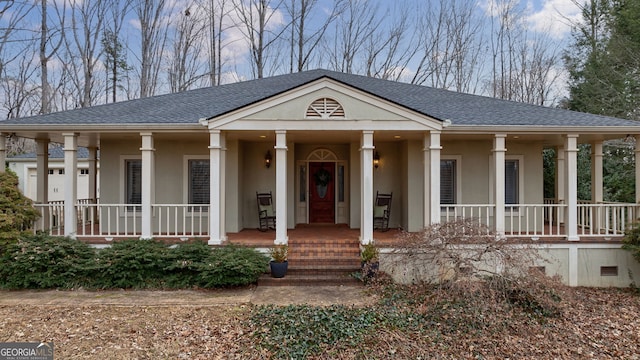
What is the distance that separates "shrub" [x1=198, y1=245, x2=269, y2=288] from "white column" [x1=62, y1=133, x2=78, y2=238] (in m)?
3.66

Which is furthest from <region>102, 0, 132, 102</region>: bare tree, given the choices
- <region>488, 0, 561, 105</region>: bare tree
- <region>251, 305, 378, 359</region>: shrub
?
<region>488, 0, 561, 105</region>: bare tree

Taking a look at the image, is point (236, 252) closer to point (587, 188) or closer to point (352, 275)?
point (352, 275)

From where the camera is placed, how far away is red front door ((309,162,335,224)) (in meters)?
11.6

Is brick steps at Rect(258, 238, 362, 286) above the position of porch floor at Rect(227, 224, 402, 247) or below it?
below

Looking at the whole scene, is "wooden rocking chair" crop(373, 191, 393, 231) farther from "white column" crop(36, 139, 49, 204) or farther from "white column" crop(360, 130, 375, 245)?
"white column" crop(36, 139, 49, 204)

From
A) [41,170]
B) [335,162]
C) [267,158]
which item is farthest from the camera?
[335,162]

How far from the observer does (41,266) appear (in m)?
7.12

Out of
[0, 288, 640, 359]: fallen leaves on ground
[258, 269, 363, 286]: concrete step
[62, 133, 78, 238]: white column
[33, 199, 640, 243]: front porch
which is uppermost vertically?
[62, 133, 78, 238]: white column

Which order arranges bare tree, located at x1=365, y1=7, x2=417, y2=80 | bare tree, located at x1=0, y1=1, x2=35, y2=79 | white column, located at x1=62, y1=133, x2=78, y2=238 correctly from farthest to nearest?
bare tree, located at x1=365, y1=7, x2=417, y2=80 < bare tree, located at x1=0, y1=1, x2=35, y2=79 < white column, located at x1=62, y1=133, x2=78, y2=238

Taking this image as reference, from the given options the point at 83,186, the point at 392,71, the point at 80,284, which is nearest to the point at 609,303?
the point at 80,284

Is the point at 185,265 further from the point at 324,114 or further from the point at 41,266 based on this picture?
the point at 324,114

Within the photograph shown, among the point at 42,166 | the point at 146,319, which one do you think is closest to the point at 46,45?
the point at 42,166

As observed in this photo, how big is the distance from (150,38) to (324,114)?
19.2 metres

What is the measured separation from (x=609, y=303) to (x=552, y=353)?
10.3 ft
